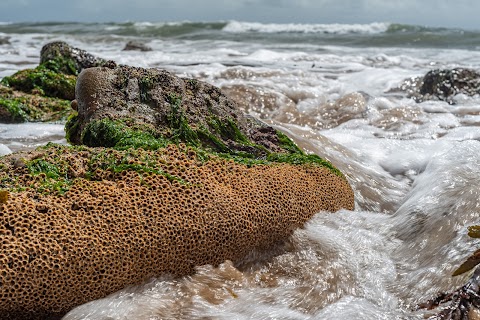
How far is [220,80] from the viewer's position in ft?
29.3

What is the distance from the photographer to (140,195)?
2576 mm

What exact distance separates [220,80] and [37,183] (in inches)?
260

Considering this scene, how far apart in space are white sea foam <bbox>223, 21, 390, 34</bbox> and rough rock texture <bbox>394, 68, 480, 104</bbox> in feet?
71.1

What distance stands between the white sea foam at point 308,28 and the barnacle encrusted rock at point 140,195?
26615mm

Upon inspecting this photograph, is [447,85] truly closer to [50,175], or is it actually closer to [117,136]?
[117,136]

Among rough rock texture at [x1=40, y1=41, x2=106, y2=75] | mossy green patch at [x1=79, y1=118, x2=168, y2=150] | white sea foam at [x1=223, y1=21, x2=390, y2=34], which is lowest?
mossy green patch at [x1=79, y1=118, x2=168, y2=150]

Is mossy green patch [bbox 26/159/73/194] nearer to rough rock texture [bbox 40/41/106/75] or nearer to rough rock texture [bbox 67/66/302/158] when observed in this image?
rough rock texture [bbox 67/66/302/158]

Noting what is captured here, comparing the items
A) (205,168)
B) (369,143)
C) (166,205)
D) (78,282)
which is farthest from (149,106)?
(369,143)

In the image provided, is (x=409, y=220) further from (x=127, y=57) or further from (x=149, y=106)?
(x=127, y=57)

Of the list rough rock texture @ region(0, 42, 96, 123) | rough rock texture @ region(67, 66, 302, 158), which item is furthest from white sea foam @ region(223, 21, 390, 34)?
rough rock texture @ region(67, 66, 302, 158)

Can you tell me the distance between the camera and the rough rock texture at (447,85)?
26.9 feet

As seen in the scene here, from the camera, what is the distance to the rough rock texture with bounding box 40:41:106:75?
23.8 feet

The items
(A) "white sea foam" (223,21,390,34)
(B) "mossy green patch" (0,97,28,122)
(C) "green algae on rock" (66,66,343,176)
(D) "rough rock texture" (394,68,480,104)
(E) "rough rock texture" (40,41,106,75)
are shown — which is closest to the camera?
(C) "green algae on rock" (66,66,343,176)

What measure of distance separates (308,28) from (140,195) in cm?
3100
